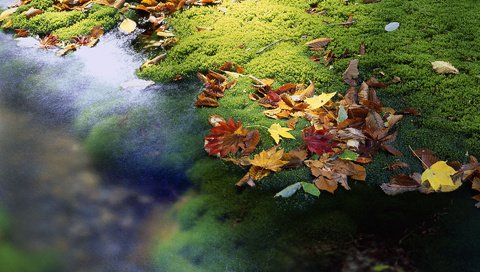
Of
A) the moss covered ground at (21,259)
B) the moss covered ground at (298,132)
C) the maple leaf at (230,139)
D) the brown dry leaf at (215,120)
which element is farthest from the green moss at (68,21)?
the moss covered ground at (21,259)

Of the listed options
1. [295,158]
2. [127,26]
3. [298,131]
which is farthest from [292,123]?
[127,26]

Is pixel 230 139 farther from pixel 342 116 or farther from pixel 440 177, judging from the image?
pixel 440 177

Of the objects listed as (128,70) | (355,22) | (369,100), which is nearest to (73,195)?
(128,70)

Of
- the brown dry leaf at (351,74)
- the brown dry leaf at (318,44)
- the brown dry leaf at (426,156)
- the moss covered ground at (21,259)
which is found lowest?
the moss covered ground at (21,259)

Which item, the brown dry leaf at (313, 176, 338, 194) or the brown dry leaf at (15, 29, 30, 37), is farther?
the brown dry leaf at (15, 29, 30, 37)

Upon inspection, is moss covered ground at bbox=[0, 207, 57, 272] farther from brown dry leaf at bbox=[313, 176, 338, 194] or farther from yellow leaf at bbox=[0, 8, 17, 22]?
yellow leaf at bbox=[0, 8, 17, 22]

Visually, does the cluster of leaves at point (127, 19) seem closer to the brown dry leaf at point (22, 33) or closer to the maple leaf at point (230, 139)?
the brown dry leaf at point (22, 33)

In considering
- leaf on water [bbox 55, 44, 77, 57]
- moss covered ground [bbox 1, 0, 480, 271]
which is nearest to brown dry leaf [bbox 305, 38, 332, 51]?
moss covered ground [bbox 1, 0, 480, 271]
